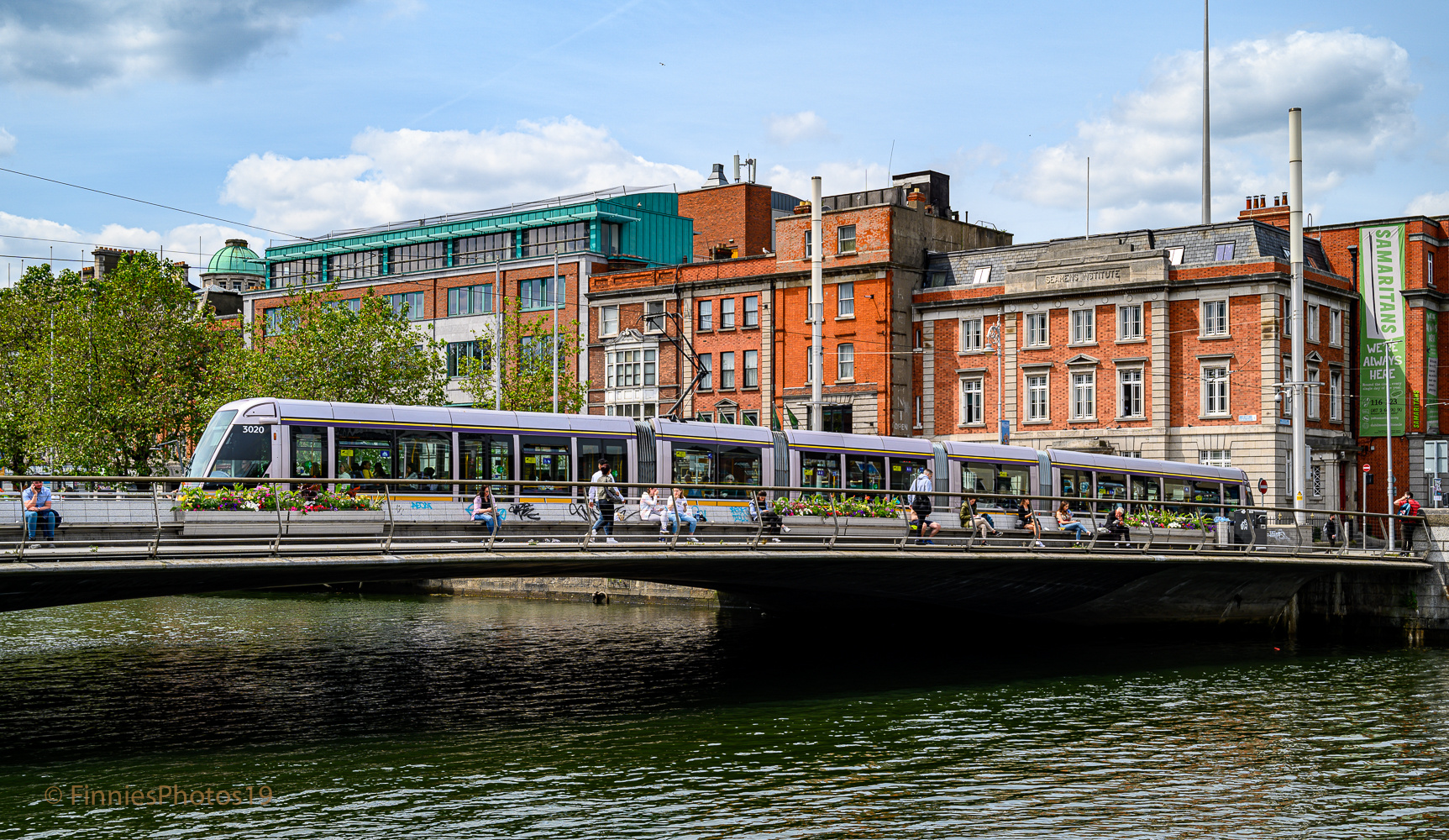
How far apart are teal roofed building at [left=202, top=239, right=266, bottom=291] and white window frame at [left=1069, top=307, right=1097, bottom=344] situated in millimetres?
69857

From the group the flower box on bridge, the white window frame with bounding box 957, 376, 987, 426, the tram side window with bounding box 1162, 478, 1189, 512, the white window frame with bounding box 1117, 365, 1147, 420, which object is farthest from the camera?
the white window frame with bounding box 957, 376, 987, 426

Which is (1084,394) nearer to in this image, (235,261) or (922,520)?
(922,520)

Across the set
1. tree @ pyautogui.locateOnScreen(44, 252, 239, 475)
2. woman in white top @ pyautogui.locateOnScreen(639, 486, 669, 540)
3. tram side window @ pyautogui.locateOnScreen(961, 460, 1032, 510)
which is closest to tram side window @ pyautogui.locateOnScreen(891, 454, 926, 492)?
tram side window @ pyautogui.locateOnScreen(961, 460, 1032, 510)

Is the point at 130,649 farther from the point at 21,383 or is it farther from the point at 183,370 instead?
the point at 21,383

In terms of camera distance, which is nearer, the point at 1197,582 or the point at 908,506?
the point at 908,506

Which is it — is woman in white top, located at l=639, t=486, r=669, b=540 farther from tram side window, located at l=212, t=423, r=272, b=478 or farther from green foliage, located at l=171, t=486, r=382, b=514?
tram side window, located at l=212, t=423, r=272, b=478

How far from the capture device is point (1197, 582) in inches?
1404

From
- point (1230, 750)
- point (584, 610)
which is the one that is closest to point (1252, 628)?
point (1230, 750)

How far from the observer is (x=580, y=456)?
119 feet

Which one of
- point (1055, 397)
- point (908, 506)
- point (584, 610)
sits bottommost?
point (584, 610)

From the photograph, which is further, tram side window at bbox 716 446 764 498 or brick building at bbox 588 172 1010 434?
brick building at bbox 588 172 1010 434

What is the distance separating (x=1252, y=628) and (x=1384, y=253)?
116 feet

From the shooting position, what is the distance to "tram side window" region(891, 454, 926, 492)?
138 feet

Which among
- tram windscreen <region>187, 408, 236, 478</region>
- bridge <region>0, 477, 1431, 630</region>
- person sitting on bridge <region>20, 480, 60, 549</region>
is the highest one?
tram windscreen <region>187, 408, 236, 478</region>
